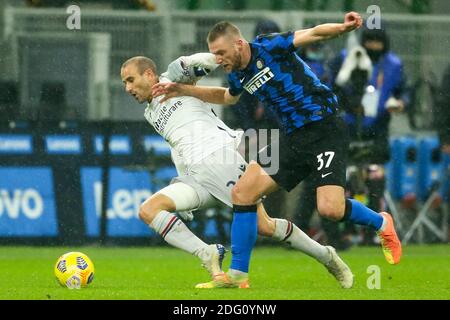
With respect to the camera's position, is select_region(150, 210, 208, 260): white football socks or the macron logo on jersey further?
select_region(150, 210, 208, 260): white football socks

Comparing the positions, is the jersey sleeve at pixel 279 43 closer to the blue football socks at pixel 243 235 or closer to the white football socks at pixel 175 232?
the blue football socks at pixel 243 235

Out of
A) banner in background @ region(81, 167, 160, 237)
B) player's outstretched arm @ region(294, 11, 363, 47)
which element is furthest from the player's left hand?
banner in background @ region(81, 167, 160, 237)

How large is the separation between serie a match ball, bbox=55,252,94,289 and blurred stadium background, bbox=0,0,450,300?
4.51m

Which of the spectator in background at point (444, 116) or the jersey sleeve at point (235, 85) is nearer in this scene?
the jersey sleeve at point (235, 85)

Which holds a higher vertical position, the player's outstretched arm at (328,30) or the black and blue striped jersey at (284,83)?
the player's outstretched arm at (328,30)

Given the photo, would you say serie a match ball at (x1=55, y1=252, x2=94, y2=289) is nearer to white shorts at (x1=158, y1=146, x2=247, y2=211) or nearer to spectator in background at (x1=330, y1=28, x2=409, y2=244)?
white shorts at (x1=158, y1=146, x2=247, y2=211)

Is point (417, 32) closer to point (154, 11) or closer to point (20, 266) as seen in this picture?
point (154, 11)

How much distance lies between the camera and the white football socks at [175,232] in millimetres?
9477

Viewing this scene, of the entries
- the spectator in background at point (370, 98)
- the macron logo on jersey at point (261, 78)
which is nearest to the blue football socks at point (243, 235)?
the macron logo on jersey at point (261, 78)

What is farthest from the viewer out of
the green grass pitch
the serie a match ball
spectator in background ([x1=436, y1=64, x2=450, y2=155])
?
spectator in background ([x1=436, y1=64, x2=450, y2=155])

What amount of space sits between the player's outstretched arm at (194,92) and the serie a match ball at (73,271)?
54.4 inches

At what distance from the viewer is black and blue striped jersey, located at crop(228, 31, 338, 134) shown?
920 centimetres

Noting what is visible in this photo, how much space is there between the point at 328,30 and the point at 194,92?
158 centimetres
